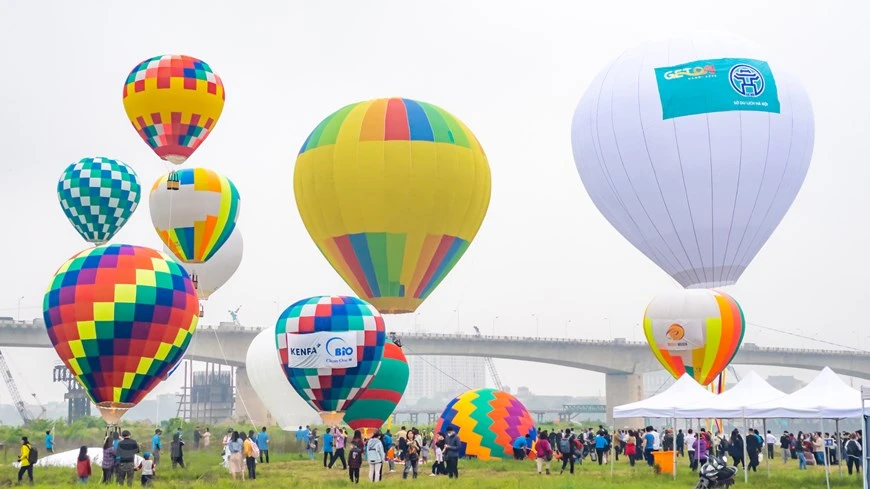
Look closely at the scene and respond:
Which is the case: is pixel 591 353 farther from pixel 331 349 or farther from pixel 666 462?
pixel 331 349

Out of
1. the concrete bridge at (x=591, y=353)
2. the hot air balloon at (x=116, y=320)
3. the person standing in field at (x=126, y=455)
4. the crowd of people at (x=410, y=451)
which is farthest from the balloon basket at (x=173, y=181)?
the concrete bridge at (x=591, y=353)

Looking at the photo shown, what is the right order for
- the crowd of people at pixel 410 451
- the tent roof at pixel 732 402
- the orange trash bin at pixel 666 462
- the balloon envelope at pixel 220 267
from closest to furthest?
the crowd of people at pixel 410 451
the tent roof at pixel 732 402
the orange trash bin at pixel 666 462
the balloon envelope at pixel 220 267

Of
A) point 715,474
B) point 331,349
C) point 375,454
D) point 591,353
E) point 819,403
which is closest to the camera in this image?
point 715,474

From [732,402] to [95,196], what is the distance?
2602 centimetres

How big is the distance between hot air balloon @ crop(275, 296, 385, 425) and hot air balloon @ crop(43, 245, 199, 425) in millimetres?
3387

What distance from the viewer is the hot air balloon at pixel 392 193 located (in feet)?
107

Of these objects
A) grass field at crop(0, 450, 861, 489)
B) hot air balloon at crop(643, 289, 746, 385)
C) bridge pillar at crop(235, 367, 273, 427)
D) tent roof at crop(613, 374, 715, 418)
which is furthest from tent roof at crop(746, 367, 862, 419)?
bridge pillar at crop(235, 367, 273, 427)

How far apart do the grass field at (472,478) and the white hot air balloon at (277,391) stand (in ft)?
34.3

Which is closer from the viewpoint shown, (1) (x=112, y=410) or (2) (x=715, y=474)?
(2) (x=715, y=474)

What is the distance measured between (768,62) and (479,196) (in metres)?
13.8

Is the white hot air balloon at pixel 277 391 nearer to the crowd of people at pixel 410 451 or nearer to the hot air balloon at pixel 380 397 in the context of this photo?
the crowd of people at pixel 410 451

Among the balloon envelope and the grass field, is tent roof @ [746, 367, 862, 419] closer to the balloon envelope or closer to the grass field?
the grass field

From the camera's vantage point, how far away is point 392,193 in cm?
3241

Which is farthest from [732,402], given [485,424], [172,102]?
[172,102]
